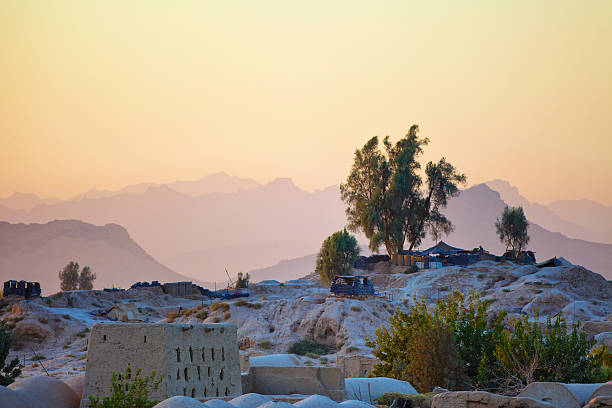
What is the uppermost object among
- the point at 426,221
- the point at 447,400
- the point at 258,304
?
the point at 426,221

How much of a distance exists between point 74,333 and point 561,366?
36875 millimetres

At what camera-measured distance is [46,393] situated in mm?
16266

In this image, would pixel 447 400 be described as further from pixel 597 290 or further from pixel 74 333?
pixel 597 290

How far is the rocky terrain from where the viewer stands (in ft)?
156

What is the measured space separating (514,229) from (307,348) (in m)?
33.6

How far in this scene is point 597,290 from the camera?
57.5m

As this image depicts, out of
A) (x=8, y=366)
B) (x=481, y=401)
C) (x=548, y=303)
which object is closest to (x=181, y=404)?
(x=481, y=401)

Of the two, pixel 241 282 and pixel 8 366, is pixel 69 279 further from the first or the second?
pixel 8 366

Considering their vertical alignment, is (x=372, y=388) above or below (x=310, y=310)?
below

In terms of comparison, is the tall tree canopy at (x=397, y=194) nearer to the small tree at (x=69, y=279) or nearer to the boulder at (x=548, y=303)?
the boulder at (x=548, y=303)

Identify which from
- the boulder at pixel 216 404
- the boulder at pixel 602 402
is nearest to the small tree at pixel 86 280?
the boulder at pixel 216 404

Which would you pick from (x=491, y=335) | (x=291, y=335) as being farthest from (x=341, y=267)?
(x=491, y=335)

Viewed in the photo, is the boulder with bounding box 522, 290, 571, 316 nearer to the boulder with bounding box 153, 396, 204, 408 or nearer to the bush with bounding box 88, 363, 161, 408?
the bush with bounding box 88, 363, 161, 408

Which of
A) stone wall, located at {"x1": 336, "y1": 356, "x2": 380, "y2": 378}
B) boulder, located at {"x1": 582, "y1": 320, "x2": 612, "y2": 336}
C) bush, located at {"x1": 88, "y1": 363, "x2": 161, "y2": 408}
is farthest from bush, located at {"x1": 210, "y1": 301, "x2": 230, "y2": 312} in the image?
bush, located at {"x1": 88, "y1": 363, "x2": 161, "y2": 408}
